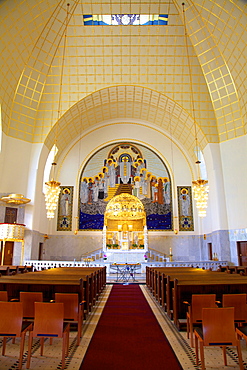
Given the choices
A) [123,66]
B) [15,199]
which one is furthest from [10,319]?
[123,66]

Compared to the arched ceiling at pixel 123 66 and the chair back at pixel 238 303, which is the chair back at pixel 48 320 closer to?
the chair back at pixel 238 303

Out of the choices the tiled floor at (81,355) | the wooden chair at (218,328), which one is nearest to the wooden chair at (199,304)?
the tiled floor at (81,355)

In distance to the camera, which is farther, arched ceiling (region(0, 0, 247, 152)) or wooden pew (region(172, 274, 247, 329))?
arched ceiling (region(0, 0, 247, 152))

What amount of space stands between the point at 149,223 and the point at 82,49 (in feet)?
38.1

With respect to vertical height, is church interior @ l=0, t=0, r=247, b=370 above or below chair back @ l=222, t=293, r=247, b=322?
above

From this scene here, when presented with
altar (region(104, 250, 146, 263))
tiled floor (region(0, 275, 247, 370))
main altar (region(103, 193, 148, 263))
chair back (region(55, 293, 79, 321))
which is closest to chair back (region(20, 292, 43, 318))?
chair back (region(55, 293, 79, 321))

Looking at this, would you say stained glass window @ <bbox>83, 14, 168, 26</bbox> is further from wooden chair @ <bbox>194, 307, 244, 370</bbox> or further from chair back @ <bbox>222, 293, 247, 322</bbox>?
wooden chair @ <bbox>194, 307, 244, 370</bbox>

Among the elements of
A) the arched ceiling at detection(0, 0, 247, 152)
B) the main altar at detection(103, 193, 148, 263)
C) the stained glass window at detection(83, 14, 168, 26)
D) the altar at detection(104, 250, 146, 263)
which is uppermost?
the stained glass window at detection(83, 14, 168, 26)

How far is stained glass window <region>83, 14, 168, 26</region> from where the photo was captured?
1391cm

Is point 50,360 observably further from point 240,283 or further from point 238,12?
point 238,12

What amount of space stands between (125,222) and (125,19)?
12.3 m

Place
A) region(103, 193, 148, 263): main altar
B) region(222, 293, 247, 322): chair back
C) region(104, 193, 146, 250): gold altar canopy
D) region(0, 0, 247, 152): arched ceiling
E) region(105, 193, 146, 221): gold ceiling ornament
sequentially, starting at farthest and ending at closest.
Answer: region(104, 193, 146, 250): gold altar canopy
region(105, 193, 146, 221): gold ceiling ornament
region(103, 193, 148, 263): main altar
region(0, 0, 247, 152): arched ceiling
region(222, 293, 247, 322): chair back

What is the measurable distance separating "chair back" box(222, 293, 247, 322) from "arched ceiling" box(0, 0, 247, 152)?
11703mm

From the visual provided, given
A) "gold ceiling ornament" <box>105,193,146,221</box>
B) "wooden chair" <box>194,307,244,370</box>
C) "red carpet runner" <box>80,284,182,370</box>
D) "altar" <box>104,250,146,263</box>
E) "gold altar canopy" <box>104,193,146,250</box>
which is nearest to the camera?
"wooden chair" <box>194,307,244,370</box>
